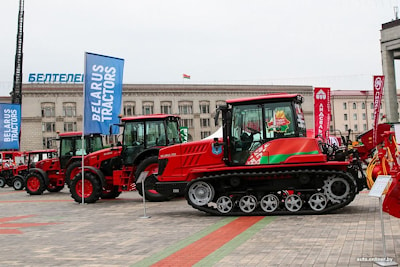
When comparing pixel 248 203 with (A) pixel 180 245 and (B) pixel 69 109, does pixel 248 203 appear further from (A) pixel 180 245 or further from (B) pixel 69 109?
(B) pixel 69 109

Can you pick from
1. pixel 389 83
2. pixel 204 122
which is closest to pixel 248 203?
pixel 389 83

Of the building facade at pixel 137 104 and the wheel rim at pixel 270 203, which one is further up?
the building facade at pixel 137 104

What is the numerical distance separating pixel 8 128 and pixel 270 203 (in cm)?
2612

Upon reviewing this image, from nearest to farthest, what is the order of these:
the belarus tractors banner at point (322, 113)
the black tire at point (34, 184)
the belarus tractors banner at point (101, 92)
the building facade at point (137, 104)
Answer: the belarus tractors banner at point (101, 92) < the black tire at point (34, 184) < the belarus tractors banner at point (322, 113) < the building facade at point (137, 104)

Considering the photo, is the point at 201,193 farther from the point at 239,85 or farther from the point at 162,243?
the point at 239,85

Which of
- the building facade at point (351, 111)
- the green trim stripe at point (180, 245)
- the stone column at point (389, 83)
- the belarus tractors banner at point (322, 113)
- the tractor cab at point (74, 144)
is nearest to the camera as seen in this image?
the green trim stripe at point (180, 245)

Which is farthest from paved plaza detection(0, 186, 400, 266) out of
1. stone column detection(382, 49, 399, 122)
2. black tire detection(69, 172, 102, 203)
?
stone column detection(382, 49, 399, 122)

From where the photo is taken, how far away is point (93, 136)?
22.8 meters

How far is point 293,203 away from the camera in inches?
460

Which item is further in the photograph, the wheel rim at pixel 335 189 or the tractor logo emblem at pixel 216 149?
the tractor logo emblem at pixel 216 149

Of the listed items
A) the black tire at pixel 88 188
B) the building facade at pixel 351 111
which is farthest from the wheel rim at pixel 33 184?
the building facade at pixel 351 111

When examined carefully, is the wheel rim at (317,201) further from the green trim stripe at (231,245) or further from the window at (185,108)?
the window at (185,108)

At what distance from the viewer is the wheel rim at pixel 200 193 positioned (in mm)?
12336

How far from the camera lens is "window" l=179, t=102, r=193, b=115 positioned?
258ft
